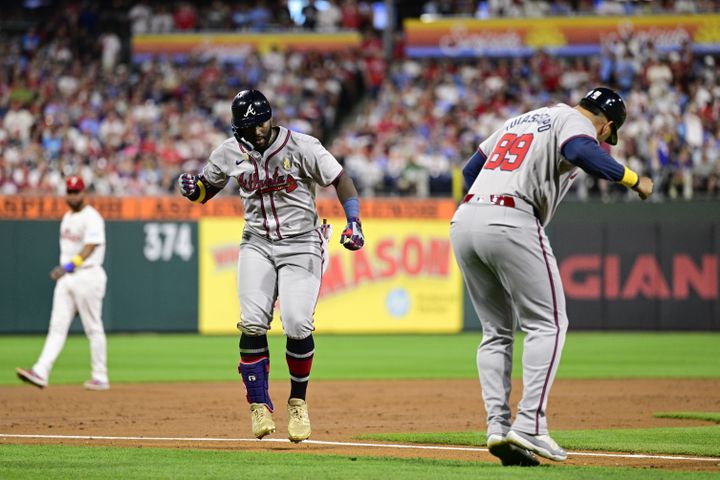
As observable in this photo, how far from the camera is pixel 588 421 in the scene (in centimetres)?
963

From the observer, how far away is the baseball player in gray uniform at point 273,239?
7.63 meters

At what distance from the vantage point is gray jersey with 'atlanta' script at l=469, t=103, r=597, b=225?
6.46 meters

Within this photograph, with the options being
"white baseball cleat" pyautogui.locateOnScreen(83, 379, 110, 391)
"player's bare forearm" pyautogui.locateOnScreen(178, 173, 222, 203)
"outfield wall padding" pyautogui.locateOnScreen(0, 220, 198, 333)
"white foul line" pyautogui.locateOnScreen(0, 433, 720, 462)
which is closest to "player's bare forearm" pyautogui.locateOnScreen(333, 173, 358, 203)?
"player's bare forearm" pyautogui.locateOnScreen(178, 173, 222, 203)

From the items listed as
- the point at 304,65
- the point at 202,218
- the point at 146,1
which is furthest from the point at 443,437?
the point at 146,1

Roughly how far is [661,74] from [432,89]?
485 centimetres

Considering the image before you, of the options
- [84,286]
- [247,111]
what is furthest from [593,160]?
[84,286]

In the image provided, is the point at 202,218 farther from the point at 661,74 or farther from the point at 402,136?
the point at 661,74

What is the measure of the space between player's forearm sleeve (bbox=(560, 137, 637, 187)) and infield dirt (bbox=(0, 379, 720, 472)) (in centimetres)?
166

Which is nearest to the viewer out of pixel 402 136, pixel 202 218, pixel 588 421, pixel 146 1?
pixel 588 421

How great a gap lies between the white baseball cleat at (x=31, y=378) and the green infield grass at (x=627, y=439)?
4.61 metres

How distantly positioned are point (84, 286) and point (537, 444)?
7.23 meters

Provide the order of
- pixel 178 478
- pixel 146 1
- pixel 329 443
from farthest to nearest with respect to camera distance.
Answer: pixel 146 1
pixel 329 443
pixel 178 478

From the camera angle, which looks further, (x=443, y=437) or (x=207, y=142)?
(x=207, y=142)

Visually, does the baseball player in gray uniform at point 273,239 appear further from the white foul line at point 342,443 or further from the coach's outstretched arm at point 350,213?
the white foul line at point 342,443
